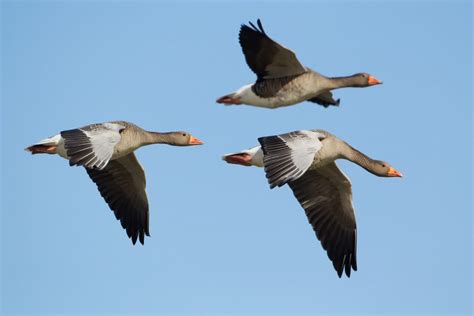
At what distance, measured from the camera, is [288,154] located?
18.5 metres

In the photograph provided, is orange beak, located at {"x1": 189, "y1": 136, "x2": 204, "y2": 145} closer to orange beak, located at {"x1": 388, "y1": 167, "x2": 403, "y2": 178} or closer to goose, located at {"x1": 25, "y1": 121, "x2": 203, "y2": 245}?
goose, located at {"x1": 25, "y1": 121, "x2": 203, "y2": 245}

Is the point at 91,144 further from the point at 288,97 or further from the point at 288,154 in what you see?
the point at 288,97

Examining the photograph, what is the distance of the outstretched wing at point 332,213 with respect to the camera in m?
20.7

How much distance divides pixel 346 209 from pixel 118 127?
14.3ft

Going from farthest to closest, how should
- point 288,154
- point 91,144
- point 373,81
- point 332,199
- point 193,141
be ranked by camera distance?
point 373,81 < point 193,141 < point 332,199 < point 91,144 < point 288,154

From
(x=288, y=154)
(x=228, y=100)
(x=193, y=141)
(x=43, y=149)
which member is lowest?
(x=288, y=154)

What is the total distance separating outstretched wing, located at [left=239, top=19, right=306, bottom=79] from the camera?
69.0 ft

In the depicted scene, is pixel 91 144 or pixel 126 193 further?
pixel 126 193

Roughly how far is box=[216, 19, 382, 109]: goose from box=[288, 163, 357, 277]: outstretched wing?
61.3 inches

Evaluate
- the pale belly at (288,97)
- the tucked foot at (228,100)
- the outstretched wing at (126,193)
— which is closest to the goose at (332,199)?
the pale belly at (288,97)

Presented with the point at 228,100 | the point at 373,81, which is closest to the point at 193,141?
the point at 228,100

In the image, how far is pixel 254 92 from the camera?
21.5m

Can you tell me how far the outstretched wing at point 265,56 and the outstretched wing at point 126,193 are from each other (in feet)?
9.58

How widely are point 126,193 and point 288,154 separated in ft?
14.7
